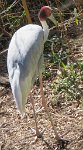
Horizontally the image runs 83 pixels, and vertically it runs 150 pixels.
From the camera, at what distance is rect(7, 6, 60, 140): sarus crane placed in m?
3.00

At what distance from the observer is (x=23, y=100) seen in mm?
3023

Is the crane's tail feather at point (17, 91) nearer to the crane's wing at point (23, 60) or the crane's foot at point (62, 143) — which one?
the crane's wing at point (23, 60)

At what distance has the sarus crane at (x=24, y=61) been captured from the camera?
3.00 meters

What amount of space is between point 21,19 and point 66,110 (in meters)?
1.59

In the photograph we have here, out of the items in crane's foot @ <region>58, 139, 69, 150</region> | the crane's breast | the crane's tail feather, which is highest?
the crane's breast

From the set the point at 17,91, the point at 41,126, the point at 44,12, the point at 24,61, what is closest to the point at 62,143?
the point at 41,126

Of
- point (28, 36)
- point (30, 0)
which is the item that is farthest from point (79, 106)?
point (30, 0)

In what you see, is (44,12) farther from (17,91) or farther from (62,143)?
(62,143)

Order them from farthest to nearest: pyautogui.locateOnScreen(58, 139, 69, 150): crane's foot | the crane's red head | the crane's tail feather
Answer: the crane's red head → pyautogui.locateOnScreen(58, 139, 69, 150): crane's foot → the crane's tail feather

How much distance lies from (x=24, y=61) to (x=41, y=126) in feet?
2.36

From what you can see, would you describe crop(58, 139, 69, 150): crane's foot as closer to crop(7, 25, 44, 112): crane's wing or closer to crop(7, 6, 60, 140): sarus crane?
crop(7, 6, 60, 140): sarus crane

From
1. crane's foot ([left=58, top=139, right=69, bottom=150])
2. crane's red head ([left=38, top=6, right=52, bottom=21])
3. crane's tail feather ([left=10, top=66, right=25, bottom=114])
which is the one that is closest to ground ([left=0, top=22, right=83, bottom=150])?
crane's foot ([left=58, top=139, right=69, bottom=150])

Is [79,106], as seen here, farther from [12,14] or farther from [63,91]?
[12,14]

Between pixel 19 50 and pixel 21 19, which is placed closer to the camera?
pixel 19 50
